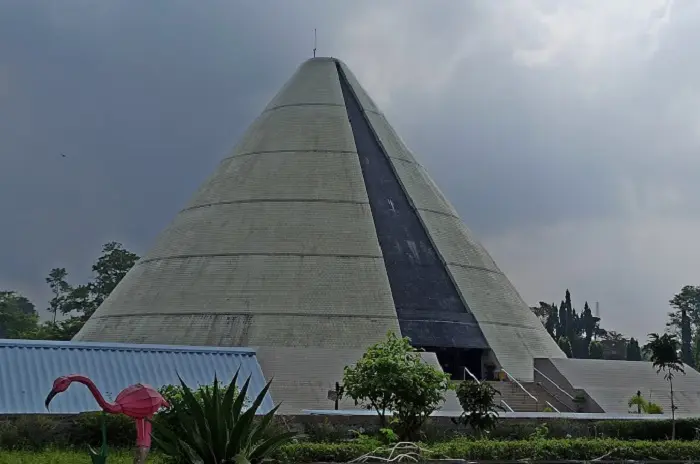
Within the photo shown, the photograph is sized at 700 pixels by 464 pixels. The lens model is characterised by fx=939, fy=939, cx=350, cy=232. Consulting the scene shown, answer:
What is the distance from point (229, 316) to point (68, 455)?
14.5m

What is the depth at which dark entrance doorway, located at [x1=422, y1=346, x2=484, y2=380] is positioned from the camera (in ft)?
102

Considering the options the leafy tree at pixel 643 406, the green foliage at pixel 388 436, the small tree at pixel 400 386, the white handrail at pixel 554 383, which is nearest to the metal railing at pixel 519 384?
the white handrail at pixel 554 383

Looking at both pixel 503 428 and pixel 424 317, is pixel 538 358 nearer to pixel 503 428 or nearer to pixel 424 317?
pixel 424 317

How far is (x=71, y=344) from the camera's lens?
21.8m

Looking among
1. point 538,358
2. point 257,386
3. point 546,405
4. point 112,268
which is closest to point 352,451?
point 257,386

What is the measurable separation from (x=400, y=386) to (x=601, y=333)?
8674cm

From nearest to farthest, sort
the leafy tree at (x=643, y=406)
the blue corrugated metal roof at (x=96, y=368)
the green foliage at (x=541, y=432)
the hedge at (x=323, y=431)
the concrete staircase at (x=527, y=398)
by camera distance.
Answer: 1. the hedge at (x=323, y=431)
2. the green foliage at (x=541, y=432)
3. the blue corrugated metal roof at (x=96, y=368)
4. the concrete staircase at (x=527, y=398)
5. the leafy tree at (x=643, y=406)

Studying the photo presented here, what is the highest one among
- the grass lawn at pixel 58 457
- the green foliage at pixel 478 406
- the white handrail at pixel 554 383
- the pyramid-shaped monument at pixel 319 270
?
the pyramid-shaped monument at pixel 319 270

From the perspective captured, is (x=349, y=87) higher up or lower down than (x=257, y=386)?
higher up

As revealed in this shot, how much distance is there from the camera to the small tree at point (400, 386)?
59.8 ft

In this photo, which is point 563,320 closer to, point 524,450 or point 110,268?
point 110,268

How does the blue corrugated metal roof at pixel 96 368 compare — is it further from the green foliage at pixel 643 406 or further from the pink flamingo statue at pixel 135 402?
the green foliage at pixel 643 406

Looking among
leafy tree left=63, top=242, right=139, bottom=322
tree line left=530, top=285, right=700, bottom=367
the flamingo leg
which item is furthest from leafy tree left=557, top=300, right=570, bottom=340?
the flamingo leg

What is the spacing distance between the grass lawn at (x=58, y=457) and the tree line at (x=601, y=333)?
36871 millimetres
